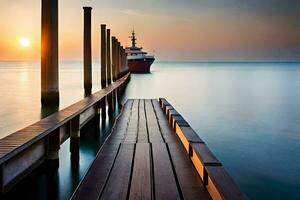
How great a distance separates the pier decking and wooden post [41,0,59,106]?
10.2 feet

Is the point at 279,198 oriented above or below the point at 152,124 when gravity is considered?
below

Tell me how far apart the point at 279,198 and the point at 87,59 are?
33.3 ft

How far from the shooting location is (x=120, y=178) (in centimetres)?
352

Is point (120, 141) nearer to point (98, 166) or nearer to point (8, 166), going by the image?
point (98, 166)

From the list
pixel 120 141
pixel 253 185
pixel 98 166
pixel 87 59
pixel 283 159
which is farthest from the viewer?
pixel 87 59


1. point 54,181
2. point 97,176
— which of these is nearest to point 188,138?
point 97,176

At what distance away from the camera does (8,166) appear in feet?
11.5

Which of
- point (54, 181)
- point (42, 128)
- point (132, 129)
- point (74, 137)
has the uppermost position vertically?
point (42, 128)

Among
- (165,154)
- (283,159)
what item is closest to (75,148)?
(165,154)

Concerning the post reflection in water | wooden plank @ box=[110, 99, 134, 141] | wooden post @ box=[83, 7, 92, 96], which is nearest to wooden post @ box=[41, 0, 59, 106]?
the post reflection in water

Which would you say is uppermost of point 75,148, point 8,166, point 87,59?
point 87,59

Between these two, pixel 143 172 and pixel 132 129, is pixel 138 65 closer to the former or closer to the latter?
pixel 132 129

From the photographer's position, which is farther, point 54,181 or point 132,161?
point 54,181

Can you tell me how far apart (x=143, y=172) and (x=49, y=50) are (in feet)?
17.1
